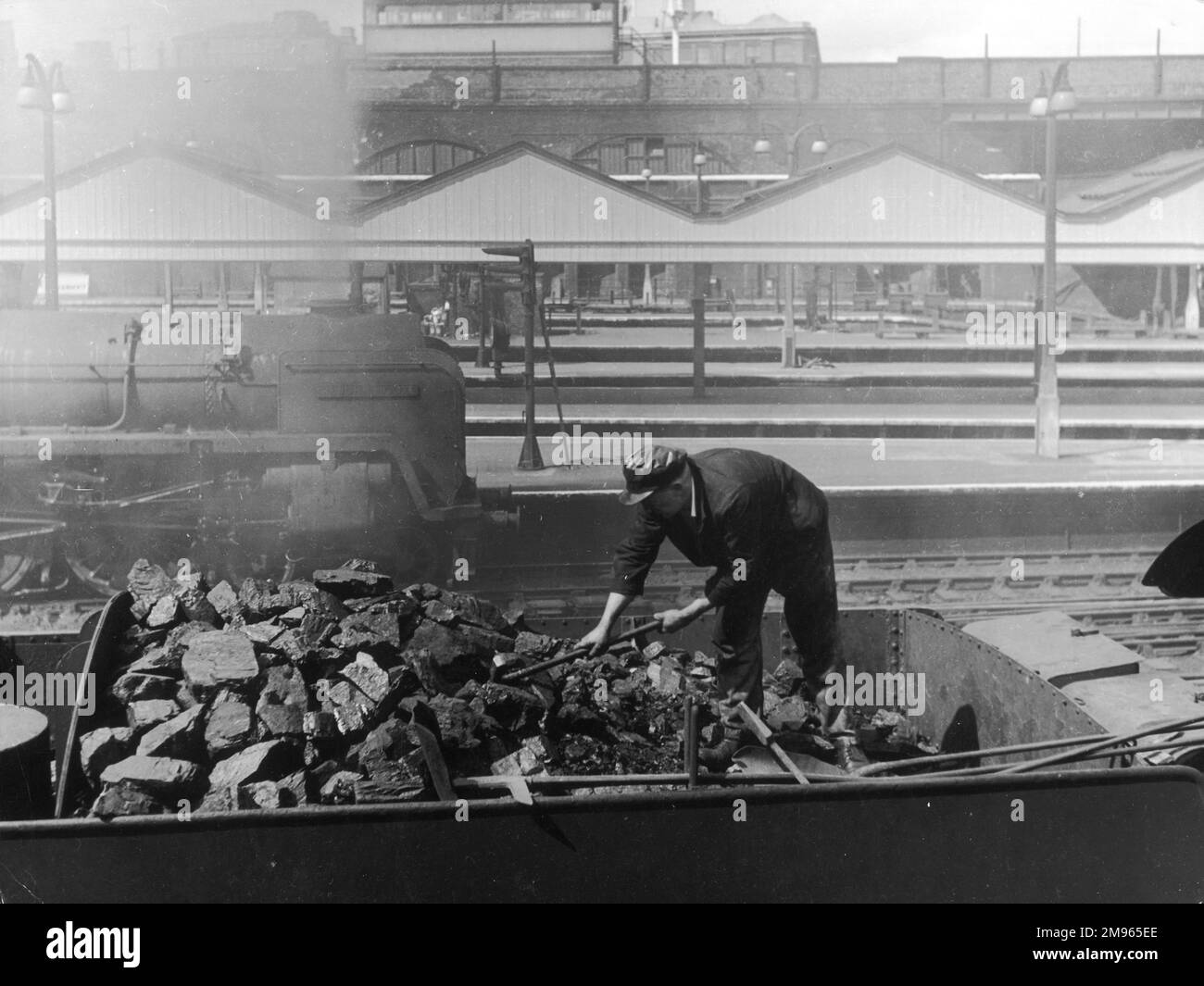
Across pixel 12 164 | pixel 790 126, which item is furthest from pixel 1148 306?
pixel 12 164

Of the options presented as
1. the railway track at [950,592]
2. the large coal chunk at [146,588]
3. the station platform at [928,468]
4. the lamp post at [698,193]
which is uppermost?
the lamp post at [698,193]

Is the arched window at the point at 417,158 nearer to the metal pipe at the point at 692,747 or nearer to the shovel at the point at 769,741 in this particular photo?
the shovel at the point at 769,741

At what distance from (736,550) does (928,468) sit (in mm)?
10297

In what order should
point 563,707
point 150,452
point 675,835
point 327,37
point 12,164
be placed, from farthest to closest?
point 327,37
point 12,164
point 150,452
point 563,707
point 675,835

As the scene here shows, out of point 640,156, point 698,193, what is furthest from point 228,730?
point 640,156

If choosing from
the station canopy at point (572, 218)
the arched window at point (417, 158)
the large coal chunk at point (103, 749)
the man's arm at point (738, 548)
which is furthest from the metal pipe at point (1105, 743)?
the arched window at point (417, 158)

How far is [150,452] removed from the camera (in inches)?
401

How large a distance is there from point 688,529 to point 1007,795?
233cm

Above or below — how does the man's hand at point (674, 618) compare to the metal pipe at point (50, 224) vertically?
below

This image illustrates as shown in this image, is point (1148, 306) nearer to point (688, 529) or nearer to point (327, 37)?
point (327, 37)

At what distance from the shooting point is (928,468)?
1571 cm

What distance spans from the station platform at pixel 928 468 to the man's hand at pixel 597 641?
280 inches

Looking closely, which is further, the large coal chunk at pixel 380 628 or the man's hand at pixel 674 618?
the man's hand at pixel 674 618

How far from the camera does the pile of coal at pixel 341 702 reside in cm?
447
